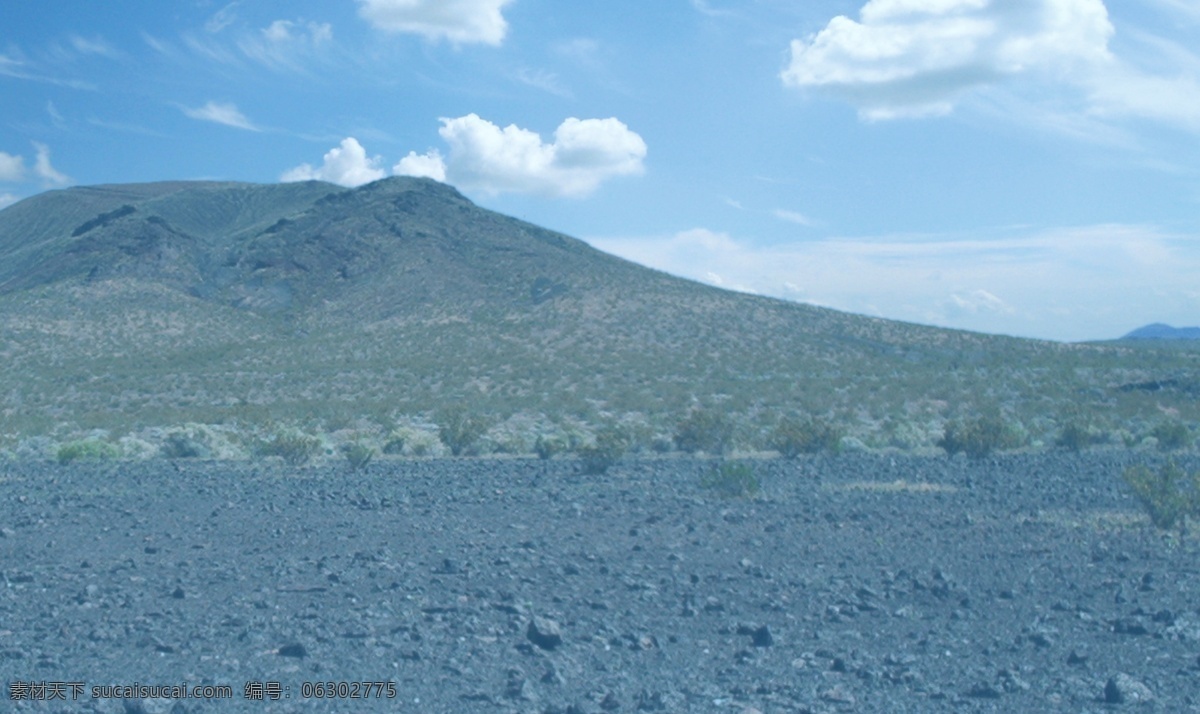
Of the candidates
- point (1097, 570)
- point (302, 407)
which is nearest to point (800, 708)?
point (1097, 570)

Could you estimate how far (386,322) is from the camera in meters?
63.8

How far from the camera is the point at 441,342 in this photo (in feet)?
181

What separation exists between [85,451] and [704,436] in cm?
1514

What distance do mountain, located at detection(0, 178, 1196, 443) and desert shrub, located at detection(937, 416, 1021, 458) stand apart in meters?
3.41

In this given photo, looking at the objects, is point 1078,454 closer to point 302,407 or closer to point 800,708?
point 800,708

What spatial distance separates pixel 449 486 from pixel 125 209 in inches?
3150

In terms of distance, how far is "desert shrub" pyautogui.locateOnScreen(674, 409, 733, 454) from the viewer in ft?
88.4

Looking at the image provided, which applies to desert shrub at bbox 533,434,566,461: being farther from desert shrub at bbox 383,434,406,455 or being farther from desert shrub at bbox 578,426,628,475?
desert shrub at bbox 383,434,406,455

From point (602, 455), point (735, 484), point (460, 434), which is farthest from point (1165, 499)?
point (460, 434)

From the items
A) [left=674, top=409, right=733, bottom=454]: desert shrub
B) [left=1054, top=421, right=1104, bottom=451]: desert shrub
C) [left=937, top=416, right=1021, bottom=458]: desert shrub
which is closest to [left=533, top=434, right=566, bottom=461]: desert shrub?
[left=674, top=409, right=733, bottom=454]: desert shrub

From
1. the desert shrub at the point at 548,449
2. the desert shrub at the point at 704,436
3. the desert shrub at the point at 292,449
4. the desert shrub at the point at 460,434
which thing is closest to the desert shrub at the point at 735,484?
the desert shrub at the point at 548,449

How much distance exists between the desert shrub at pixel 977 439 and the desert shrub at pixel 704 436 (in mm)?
5203

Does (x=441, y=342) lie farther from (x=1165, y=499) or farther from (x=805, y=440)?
(x=1165, y=499)

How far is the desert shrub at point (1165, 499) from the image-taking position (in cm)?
1398
